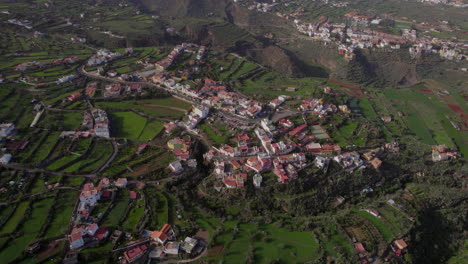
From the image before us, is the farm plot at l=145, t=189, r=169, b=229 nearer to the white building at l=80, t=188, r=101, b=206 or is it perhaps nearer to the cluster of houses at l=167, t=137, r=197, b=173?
the cluster of houses at l=167, t=137, r=197, b=173

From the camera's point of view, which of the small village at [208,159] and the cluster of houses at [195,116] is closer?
the small village at [208,159]

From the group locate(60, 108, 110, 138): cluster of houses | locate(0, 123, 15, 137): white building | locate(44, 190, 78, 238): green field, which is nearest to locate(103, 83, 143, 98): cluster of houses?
locate(60, 108, 110, 138): cluster of houses

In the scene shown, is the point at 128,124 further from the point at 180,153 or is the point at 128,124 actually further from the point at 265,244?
the point at 265,244

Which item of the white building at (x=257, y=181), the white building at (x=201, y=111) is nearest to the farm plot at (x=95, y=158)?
the white building at (x=201, y=111)

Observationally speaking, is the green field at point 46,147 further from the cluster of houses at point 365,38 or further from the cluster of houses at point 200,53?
the cluster of houses at point 365,38

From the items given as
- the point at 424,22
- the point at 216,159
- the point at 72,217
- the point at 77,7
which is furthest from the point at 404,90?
the point at 77,7

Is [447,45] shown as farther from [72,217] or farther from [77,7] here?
[77,7]
